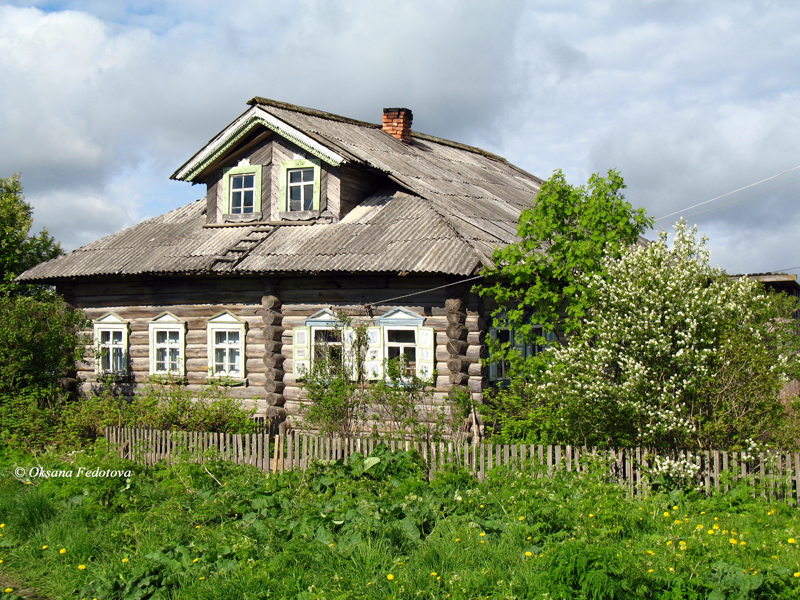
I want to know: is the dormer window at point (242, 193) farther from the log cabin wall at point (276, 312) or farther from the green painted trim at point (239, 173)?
the log cabin wall at point (276, 312)

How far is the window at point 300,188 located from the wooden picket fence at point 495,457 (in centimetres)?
623

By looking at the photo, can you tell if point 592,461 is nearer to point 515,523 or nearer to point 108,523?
point 515,523

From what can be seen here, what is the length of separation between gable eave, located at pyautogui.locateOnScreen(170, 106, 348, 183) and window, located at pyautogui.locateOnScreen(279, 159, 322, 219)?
1.59 ft

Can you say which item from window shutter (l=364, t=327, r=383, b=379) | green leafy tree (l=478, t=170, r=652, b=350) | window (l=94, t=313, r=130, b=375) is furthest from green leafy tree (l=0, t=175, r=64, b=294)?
green leafy tree (l=478, t=170, r=652, b=350)

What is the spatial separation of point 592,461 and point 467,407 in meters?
3.99

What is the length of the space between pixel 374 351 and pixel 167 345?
529cm

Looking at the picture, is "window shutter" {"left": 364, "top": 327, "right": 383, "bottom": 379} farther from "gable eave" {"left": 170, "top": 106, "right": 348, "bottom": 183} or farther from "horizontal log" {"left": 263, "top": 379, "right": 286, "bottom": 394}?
"gable eave" {"left": 170, "top": 106, "right": 348, "bottom": 183}

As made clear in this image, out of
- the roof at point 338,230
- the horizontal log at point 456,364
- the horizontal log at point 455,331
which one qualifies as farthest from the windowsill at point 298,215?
the horizontal log at point 456,364

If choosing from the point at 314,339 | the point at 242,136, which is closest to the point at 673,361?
the point at 314,339

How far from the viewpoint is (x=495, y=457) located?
368 inches

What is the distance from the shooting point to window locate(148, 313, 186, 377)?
51.1 ft

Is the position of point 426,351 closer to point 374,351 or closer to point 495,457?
point 374,351

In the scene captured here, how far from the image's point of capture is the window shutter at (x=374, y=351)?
1340cm

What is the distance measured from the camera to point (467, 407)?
12.5m
